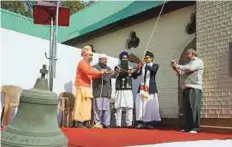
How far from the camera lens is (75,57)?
908 cm

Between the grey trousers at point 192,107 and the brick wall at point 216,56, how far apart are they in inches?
10.7

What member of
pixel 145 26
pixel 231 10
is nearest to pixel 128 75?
pixel 231 10

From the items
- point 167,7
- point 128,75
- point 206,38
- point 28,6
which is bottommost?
point 128,75

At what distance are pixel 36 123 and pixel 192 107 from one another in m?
4.42

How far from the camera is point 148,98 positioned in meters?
7.79

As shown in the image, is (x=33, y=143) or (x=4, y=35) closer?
(x=33, y=143)

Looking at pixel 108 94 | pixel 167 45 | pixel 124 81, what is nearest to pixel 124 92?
pixel 124 81

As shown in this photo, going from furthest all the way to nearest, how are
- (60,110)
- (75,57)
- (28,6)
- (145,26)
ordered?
1. (28,6)
2. (145,26)
3. (75,57)
4. (60,110)

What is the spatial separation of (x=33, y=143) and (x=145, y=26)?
28.7ft

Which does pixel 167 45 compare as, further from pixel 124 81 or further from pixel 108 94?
pixel 108 94

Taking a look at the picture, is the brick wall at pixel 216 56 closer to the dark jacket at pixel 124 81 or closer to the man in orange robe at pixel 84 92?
the dark jacket at pixel 124 81

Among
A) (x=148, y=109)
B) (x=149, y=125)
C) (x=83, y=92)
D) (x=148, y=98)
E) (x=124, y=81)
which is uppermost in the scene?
(x=124, y=81)

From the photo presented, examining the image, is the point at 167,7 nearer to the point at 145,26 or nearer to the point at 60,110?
the point at 145,26

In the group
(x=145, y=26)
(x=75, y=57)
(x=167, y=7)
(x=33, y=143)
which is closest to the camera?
(x=33, y=143)
